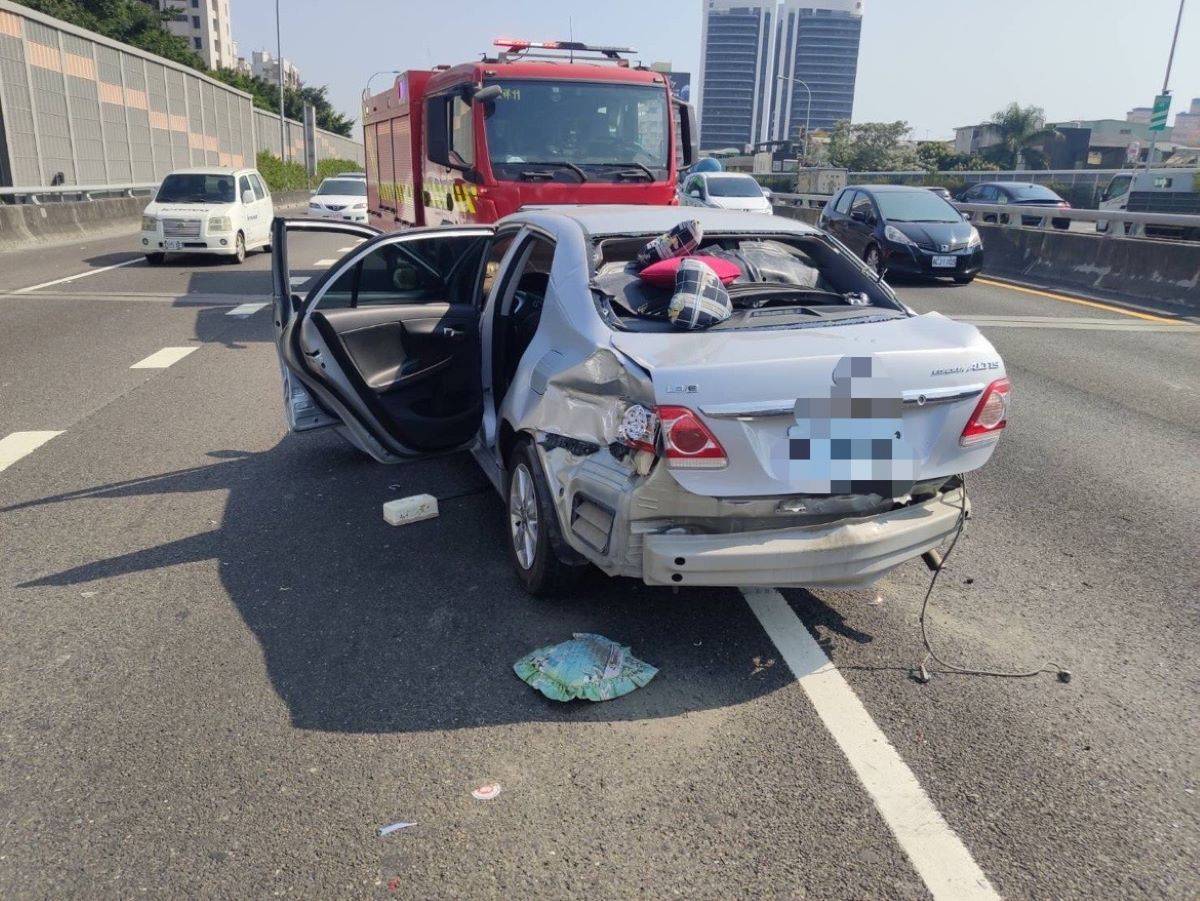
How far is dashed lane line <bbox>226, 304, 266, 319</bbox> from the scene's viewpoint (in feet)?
43.4

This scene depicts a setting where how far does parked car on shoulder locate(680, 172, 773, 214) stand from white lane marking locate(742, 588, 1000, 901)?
20142 millimetres

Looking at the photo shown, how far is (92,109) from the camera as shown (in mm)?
29531

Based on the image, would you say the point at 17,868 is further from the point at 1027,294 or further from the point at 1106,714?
the point at 1027,294

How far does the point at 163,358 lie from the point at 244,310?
3.55m

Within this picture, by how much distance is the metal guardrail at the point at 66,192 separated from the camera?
70.8 feet

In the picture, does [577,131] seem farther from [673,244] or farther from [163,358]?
[673,244]

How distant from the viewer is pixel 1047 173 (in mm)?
35000

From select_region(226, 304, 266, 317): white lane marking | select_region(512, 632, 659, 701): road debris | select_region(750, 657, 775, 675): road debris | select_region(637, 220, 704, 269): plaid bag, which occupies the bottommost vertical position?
select_region(226, 304, 266, 317): white lane marking

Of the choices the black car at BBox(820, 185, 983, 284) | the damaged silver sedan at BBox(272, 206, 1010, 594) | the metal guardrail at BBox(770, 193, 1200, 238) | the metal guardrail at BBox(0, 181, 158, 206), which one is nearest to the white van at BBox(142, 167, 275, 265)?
the metal guardrail at BBox(0, 181, 158, 206)

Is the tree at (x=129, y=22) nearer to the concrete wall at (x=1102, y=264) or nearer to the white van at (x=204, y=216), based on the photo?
the white van at (x=204, y=216)

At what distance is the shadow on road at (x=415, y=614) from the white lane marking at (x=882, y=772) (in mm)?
133

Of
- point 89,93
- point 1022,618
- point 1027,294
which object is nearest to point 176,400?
point 1022,618

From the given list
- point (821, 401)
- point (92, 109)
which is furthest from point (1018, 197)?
point (92, 109)

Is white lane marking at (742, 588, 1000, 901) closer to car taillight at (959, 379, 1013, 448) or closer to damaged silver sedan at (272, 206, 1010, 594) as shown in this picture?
damaged silver sedan at (272, 206, 1010, 594)
